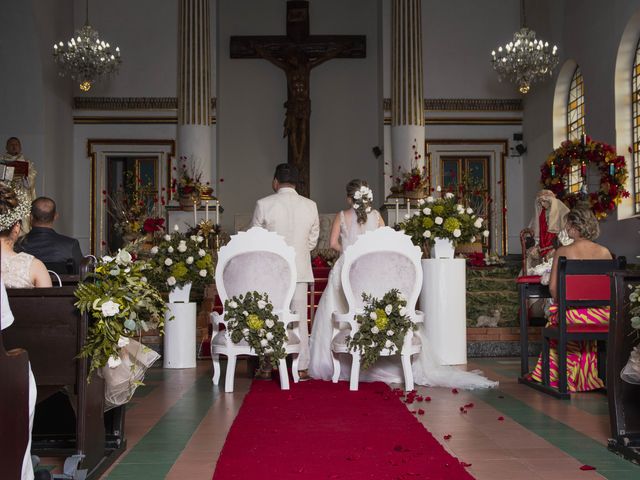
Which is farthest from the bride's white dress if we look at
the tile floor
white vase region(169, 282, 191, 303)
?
white vase region(169, 282, 191, 303)

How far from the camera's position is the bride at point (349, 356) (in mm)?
7254

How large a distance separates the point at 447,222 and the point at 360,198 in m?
1.33

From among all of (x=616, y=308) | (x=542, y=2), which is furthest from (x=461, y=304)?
(x=542, y=2)

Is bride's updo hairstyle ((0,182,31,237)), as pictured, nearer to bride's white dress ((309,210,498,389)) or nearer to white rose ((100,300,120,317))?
white rose ((100,300,120,317))

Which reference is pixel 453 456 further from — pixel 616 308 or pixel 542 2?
pixel 542 2

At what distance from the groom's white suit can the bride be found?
0.51 feet

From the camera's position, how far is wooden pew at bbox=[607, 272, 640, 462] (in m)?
4.63

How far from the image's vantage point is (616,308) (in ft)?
15.3

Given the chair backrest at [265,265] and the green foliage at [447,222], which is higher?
the green foliage at [447,222]

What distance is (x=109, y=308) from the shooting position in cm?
393

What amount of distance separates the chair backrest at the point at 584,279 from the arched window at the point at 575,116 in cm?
840

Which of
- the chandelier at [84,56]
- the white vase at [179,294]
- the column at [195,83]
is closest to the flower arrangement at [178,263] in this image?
the white vase at [179,294]

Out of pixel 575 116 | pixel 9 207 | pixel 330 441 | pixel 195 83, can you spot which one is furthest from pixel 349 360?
pixel 575 116

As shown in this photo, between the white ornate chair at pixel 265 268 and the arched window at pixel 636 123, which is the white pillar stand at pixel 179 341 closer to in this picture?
the white ornate chair at pixel 265 268
